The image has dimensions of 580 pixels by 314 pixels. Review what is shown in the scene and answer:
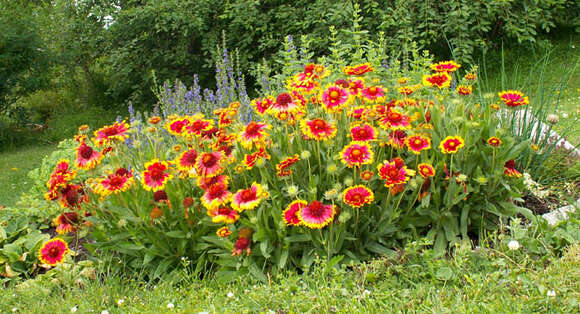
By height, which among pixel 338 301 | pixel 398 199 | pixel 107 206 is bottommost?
pixel 338 301

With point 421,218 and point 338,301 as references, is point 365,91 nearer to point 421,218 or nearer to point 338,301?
point 421,218

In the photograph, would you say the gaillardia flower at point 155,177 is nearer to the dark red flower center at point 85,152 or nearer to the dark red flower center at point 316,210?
the dark red flower center at point 85,152

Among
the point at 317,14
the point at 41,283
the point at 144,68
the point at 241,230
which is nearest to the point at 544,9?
the point at 317,14

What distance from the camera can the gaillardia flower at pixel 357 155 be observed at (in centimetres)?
220

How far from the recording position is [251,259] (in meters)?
2.46

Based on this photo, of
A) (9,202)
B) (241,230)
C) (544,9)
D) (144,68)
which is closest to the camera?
(241,230)

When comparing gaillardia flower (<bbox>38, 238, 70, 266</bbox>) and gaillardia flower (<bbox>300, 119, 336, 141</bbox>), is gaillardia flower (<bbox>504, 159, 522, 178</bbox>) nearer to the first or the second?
gaillardia flower (<bbox>300, 119, 336, 141</bbox>)

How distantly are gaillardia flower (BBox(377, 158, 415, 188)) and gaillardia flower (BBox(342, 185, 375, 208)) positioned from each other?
0.10 metres

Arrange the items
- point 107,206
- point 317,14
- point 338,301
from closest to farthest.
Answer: point 338,301
point 107,206
point 317,14

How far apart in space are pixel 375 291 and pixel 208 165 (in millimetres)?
915

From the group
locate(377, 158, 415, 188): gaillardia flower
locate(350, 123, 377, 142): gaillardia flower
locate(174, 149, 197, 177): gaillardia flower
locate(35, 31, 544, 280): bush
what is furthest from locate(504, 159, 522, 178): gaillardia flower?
locate(174, 149, 197, 177): gaillardia flower

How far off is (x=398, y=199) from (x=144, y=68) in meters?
7.45

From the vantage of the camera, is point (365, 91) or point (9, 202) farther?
point (9, 202)

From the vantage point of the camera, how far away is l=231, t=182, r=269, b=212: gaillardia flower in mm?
2195
